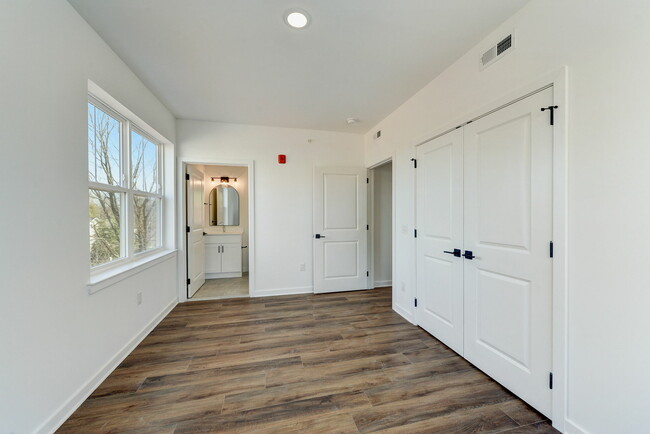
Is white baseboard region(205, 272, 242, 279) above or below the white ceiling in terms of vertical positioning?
below

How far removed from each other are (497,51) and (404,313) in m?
2.68

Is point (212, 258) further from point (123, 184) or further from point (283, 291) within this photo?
point (123, 184)

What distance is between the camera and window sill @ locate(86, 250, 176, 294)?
1.78 m

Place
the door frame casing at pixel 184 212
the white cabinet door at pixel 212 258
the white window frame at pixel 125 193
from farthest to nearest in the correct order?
the white cabinet door at pixel 212 258 → the door frame casing at pixel 184 212 → the white window frame at pixel 125 193

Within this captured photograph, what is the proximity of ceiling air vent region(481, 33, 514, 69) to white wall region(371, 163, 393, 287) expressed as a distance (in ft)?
8.16

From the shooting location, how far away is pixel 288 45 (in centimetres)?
196

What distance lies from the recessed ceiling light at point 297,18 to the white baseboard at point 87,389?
111 inches

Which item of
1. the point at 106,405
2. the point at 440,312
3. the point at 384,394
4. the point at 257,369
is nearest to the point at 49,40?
the point at 106,405

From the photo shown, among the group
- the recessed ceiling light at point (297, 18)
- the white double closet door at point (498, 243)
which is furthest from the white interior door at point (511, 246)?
the recessed ceiling light at point (297, 18)

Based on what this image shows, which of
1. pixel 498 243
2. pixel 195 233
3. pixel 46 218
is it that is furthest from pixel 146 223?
pixel 498 243

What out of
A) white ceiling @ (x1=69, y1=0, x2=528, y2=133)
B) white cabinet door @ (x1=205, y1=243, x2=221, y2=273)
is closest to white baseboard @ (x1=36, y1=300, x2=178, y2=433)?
white cabinet door @ (x1=205, y1=243, x2=221, y2=273)

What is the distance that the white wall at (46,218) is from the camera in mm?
1189

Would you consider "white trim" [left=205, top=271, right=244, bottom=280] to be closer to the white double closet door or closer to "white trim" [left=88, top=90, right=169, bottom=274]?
"white trim" [left=88, top=90, right=169, bottom=274]

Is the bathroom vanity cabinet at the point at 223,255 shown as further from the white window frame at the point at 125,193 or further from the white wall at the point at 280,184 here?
the white window frame at the point at 125,193
